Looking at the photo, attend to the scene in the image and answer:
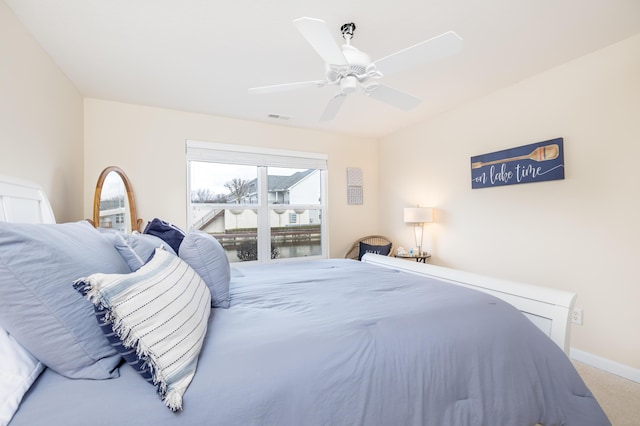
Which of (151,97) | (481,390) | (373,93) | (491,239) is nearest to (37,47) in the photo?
(151,97)

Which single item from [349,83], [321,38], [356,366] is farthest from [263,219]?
[356,366]

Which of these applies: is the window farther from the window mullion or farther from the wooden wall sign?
the wooden wall sign

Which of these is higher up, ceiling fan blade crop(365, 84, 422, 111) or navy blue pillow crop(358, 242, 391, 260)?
ceiling fan blade crop(365, 84, 422, 111)

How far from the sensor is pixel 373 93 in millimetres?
2066

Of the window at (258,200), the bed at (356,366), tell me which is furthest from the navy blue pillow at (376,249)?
the bed at (356,366)

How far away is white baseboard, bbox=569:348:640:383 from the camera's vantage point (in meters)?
2.14

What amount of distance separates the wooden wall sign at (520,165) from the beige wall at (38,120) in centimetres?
391

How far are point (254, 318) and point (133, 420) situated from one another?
21.9 inches

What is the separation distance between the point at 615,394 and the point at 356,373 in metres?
2.25

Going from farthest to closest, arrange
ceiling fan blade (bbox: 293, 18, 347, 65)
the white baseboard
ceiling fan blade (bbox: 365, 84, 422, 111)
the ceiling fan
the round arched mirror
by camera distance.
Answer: the round arched mirror < the white baseboard < ceiling fan blade (bbox: 365, 84, 422, 111) < the ceiling fan < ceiling fan blade (bbox: 293, 18, 347, 65)

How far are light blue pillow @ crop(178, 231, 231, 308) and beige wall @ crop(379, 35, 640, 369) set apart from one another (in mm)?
2802

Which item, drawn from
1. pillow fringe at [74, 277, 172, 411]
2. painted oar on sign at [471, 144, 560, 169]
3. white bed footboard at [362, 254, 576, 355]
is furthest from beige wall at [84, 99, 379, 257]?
white bed footboard at [362, 254, 576, 355]

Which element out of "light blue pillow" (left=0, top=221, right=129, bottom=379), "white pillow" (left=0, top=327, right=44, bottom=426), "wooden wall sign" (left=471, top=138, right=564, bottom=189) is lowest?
"white pillow" (left=0, top=327, right=44, bottom=426)

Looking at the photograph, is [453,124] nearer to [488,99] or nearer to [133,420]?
[488,99]
